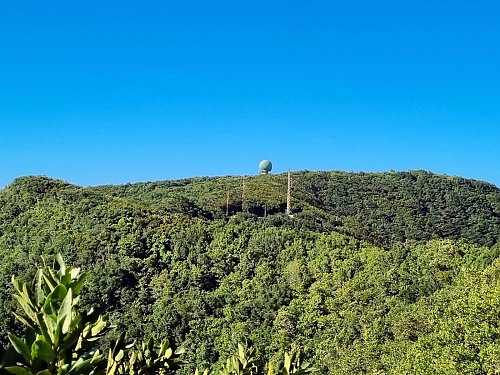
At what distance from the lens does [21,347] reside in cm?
218

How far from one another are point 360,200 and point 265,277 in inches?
2417

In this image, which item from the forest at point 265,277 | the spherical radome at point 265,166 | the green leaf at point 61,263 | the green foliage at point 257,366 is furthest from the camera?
the spherical radome at point 265,166

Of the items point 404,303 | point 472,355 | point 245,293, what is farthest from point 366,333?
point 245,293

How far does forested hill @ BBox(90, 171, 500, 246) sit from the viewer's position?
9269 centimetres

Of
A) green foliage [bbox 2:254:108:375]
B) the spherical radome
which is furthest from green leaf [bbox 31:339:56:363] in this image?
the spherical radome

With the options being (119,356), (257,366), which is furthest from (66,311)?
(257,366)

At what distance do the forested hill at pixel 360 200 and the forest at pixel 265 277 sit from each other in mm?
642

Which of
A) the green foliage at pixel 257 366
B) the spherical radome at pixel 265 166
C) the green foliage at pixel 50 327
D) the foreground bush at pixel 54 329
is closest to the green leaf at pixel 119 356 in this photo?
the foreground bush at pixel 54 329

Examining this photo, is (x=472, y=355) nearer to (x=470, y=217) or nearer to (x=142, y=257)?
(x=142, y=257)

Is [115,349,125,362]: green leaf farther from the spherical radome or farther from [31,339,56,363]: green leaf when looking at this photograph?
the spherical radome

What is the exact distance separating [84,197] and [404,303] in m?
49.4

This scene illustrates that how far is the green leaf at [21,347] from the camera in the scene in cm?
212

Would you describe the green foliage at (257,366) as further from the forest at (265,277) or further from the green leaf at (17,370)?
the forest at (265,277)

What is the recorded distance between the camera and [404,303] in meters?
42.3
